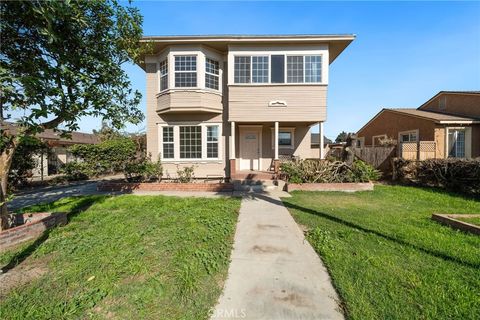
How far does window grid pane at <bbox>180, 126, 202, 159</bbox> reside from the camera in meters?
12.6

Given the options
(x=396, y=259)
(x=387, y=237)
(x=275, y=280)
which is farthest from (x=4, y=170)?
(x=387, y=237)

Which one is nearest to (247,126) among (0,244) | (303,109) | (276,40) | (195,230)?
(303,109)

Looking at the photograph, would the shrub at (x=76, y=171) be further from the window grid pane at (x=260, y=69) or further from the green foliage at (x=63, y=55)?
the window grid pane at (x=260, y=69)

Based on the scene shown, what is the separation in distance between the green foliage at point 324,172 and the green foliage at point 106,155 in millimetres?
9709

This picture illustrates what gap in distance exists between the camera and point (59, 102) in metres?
4.40

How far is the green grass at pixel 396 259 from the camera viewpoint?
2.60 m

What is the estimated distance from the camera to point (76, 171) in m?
13.5

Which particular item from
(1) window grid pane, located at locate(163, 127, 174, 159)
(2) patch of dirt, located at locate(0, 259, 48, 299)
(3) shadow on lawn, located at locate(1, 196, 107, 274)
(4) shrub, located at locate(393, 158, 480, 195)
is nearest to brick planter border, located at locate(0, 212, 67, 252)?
(3) shadow on lawn, located at locate(1, 196, 107, 274)

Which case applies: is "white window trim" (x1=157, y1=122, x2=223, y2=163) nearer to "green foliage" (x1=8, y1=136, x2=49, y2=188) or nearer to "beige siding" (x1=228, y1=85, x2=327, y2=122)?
"beige siding" (x1=228, y1=85, x2=327, y2=122)

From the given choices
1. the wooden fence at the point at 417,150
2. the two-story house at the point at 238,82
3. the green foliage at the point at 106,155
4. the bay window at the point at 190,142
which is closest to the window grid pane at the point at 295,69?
the two-story house at the point at 238,82

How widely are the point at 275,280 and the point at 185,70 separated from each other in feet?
36.8

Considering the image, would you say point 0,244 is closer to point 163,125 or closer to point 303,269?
point 303,269

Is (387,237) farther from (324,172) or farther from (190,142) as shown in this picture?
(190,142)

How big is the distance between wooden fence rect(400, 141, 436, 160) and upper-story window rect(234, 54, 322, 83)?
23.8 ft
